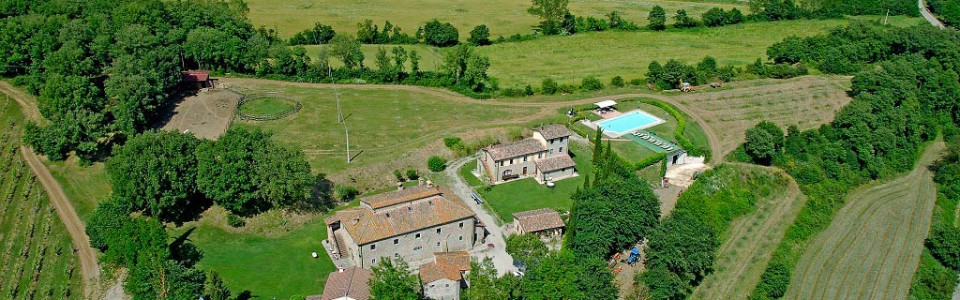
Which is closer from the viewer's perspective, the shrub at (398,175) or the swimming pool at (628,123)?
the shrub at (398,175)

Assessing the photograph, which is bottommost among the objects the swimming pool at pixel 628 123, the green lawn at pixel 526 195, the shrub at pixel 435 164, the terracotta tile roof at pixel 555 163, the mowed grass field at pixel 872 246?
the mowed grass field at pixel 872 246

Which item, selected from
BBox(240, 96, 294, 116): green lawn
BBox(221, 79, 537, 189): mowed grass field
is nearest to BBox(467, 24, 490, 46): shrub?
BBox(221, 79, 537, 189): mowed grass field

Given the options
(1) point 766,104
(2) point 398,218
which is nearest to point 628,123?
(1) point 766,104

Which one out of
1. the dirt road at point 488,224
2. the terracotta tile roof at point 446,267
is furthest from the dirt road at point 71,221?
the dirt road at point 488,224

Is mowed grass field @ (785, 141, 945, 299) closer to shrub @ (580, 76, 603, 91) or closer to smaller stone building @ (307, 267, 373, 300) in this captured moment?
shrub @ (580, 76, 603, 91)

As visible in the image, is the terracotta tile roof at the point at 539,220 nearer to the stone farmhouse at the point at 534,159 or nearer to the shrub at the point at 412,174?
the stone farmhouse at the point at 534,159
